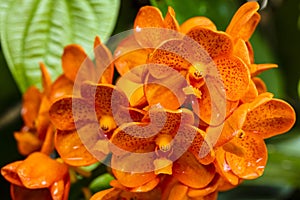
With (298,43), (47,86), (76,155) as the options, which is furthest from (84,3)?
(298,43)

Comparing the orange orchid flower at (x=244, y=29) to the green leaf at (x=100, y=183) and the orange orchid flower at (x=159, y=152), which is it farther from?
the green leaf at (x=100, y=183)

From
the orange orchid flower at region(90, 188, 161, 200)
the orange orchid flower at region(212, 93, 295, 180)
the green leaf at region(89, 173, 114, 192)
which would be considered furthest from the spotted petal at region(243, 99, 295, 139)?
the green leaf at region(89, 173, 114, 192)

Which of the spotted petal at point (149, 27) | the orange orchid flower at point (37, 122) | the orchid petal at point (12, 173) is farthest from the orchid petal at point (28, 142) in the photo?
the spotted petal at point (149, 27)

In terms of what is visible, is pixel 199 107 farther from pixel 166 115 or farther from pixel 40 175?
pixel 40 175

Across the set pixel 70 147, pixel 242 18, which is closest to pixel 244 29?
pixel 242 18

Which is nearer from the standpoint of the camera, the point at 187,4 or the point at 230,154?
the point at 230,154

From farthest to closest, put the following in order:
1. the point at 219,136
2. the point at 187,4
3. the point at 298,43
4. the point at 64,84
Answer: the point at 298,43 < the point at 187,4 < the point at 64,84 < the point at 219,136

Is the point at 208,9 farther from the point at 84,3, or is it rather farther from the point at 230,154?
the point at 230,154
